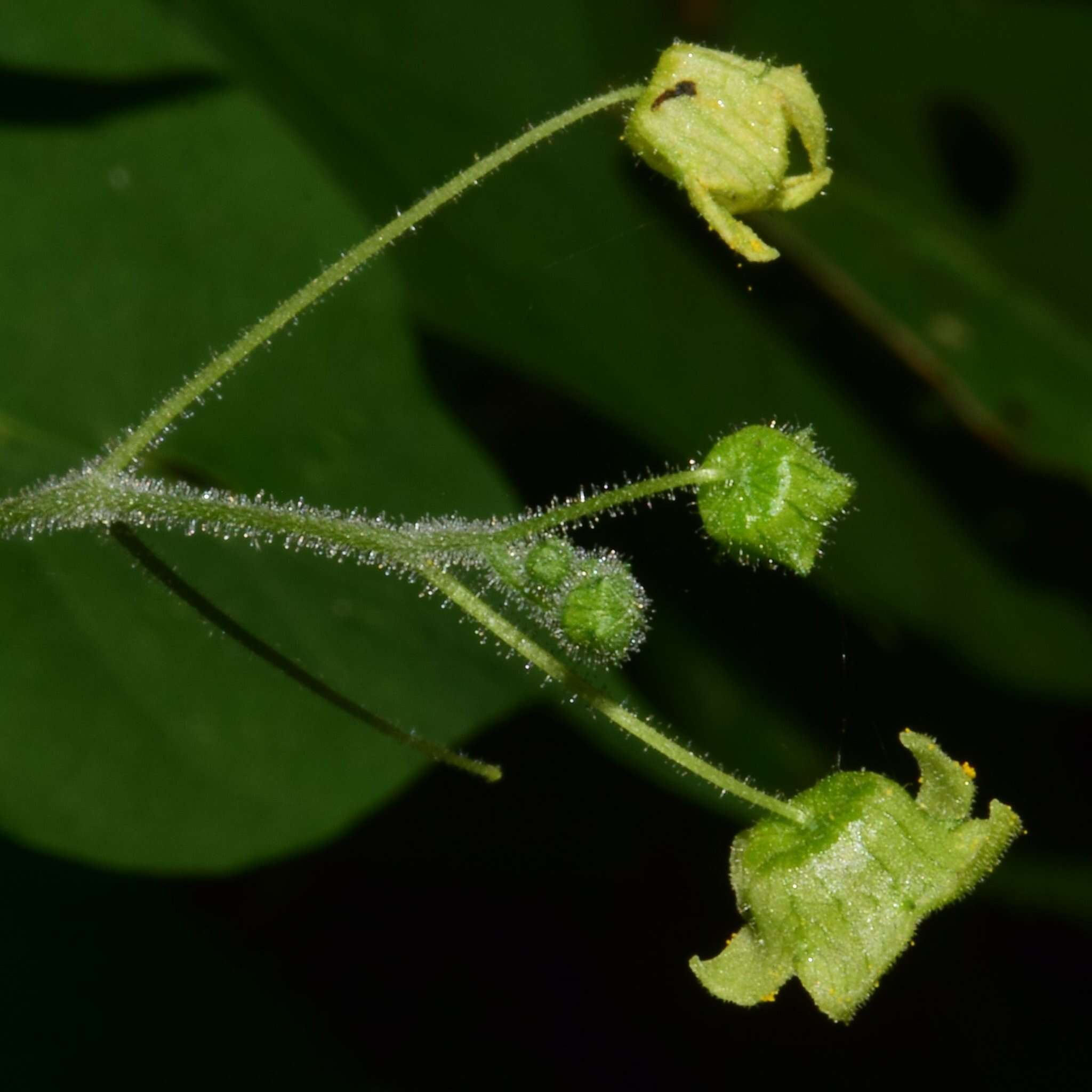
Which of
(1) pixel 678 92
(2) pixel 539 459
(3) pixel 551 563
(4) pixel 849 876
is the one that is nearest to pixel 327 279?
(3) pixel 551 563

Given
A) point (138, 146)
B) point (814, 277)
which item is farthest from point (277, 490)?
point (814, 277)

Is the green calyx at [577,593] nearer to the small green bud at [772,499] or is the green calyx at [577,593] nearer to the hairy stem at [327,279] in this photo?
the small green bud at [772,499]

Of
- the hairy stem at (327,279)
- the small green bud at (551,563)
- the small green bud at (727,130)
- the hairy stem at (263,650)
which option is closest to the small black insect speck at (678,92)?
the small green bud at (727,130)

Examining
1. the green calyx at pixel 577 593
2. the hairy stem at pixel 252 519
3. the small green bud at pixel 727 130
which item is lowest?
the hairy stem at pixel 252 519

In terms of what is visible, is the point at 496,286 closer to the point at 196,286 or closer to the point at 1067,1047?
the point at 196,286

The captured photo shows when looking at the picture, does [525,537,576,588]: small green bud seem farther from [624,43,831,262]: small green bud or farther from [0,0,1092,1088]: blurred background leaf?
[0,0,1092,1088]: blurred background leaf

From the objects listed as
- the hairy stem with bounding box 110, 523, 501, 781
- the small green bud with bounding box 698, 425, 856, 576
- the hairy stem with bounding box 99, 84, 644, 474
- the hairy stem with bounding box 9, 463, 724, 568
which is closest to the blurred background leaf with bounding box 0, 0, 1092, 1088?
the hairy stem with bounding box 110, 523, 501, 781

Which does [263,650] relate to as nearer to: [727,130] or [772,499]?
[772,499]

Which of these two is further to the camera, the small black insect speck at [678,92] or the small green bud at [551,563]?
the small black insect speck at [678,92]
